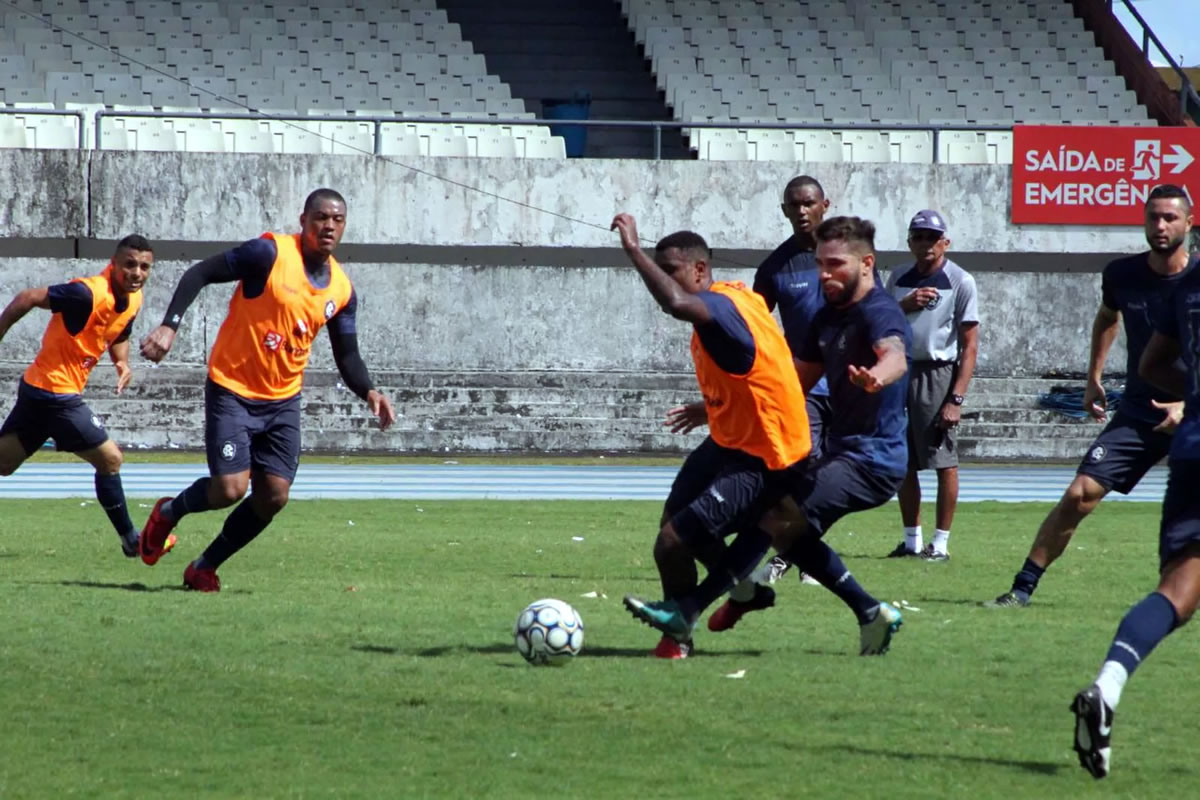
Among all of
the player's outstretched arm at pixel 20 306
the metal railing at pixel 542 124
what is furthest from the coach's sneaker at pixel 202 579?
the metal railing at pixel 542 124

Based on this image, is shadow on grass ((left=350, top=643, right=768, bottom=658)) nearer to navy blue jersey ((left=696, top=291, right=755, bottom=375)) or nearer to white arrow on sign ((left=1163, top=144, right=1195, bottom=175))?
navy blue jersey ((left=696, top=291, right=755, bottom=375))

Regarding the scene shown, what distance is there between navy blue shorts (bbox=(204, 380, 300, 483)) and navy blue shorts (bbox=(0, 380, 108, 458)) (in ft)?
6.38

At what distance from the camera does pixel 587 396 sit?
73.6 ft

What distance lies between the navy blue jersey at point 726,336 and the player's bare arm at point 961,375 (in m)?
4.18

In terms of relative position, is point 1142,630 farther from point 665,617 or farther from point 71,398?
point 71,398

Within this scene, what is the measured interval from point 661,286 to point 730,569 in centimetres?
127

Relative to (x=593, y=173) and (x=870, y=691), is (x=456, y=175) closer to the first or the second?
(x=593, y=173)

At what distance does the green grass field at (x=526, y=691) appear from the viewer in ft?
15.4

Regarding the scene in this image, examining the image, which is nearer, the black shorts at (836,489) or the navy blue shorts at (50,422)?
the black shorts at (836,489)

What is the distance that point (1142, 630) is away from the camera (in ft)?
15.8

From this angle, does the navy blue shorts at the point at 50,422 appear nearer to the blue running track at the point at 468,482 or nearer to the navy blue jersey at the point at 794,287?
the navy blue jersey at the point at 794,287

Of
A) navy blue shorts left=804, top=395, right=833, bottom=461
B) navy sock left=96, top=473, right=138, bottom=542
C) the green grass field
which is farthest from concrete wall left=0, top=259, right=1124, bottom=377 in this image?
navy blue shorts left=804, top=395, right=833, bottom=461

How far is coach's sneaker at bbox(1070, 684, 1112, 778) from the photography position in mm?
4469

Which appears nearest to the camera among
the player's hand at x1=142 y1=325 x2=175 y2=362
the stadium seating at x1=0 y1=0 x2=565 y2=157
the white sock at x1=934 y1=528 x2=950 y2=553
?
the player's hand at x1=142 y1=325 x2=175 y2=362
